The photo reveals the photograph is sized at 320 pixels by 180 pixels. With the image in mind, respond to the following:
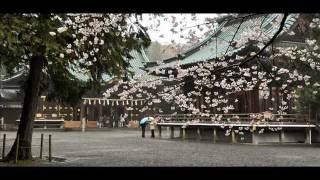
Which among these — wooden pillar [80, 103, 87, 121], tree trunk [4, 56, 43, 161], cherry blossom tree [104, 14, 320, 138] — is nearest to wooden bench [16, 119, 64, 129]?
wooden pillar [80, 103, 87, 121]

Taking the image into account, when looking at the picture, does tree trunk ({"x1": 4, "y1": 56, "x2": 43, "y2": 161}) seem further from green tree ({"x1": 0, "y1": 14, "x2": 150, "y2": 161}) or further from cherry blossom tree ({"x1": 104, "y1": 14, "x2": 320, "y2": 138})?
cherry blossom tree ({"x1": 104, "y1": 14, "x2": 320, "y2": 138})

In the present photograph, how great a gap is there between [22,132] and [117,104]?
131 feet

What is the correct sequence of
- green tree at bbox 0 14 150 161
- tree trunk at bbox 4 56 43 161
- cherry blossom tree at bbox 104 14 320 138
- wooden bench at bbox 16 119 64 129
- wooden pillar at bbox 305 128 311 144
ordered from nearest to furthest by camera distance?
green tree at bbox 0 14 150 161
cherry blossom tree at bbox 104 14 320 138
tree trunk at bbox 4 56 43 161
wooden pillar at bbox 305 128 311 144
wooden bench at bbox 16 119 64 129

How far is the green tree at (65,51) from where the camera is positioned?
1233 centimetres

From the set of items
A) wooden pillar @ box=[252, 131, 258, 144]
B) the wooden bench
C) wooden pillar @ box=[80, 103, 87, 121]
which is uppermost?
wooden pillar @ box=[80, 103, 87, 121]

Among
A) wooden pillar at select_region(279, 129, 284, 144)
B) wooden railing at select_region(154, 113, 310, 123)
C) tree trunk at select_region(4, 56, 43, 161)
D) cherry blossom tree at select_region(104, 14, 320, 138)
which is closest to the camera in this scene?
cherry blossom tree at select_region(104, 14, 320, 138)

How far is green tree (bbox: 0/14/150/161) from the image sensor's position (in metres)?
12.3

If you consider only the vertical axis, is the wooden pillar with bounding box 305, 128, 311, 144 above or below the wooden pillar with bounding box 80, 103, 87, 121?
below

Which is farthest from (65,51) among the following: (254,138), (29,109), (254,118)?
(254,138)

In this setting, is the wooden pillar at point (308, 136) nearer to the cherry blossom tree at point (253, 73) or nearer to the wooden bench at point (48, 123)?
the cherry blossom tree at point (253, 73)

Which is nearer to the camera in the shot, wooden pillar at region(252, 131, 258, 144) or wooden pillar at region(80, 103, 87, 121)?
wooden pillar at region(252, 131, 258, 144)
